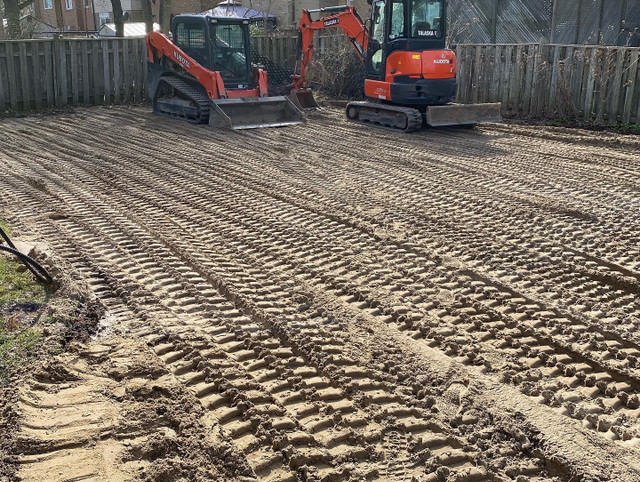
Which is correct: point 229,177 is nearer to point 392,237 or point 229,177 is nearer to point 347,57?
point 392,237

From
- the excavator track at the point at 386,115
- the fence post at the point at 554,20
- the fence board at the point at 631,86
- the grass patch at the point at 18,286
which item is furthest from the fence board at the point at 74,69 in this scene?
the fence post at the point at 554,20

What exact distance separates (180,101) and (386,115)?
14.3ft

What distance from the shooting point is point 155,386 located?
3846 mm

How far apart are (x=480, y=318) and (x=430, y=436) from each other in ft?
5.09

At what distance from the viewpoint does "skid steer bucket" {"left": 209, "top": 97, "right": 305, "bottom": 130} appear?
13.1 m

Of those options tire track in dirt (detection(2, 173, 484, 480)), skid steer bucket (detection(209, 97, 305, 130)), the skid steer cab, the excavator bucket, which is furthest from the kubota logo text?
tire track in dirt (detection(2, 173, 484, 480))

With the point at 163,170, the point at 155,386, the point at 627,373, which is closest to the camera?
the point at 155,386

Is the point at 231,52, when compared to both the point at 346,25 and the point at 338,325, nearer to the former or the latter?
the point at 346,25

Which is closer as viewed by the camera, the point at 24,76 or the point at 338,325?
the point at 338,325

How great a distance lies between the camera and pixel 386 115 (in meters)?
13.4

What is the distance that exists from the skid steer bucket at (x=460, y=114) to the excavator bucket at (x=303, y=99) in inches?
153

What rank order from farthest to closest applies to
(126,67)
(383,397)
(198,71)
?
(126,67), (198,71), (383,397)

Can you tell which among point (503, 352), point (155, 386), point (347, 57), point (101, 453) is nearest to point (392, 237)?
point (503, 352)

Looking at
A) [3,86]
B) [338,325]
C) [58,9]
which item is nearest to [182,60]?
[3,86]
